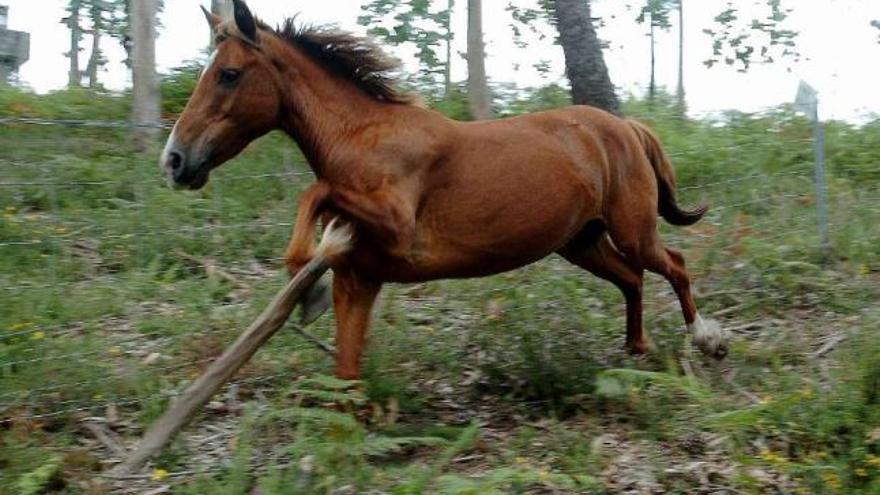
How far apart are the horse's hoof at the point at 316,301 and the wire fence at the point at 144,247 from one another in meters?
0.59

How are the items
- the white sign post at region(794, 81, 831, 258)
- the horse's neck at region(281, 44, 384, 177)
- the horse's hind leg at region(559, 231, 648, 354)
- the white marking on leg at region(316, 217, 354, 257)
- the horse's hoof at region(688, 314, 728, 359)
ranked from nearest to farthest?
the white marking on leg at region(316, 217, 354, 257) < the horse's neck at region(281, 44, 384, 177) < the horse's hoof at region(688, 314, 728, 359) < the horse's hind leg at region(559, 231, 648, 354) < the white sign post at region(794, 81, 831, 258)

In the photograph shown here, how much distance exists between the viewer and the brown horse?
18.4 feet

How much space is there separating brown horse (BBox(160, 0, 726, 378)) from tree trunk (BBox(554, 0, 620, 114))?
4.66 metres

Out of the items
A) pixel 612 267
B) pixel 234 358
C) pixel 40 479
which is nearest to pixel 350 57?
pixel 234 358

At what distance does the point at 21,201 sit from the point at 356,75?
14.3ft

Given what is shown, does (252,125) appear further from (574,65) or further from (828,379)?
(574,65)

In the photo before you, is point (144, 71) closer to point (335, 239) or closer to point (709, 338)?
point (335, 239)

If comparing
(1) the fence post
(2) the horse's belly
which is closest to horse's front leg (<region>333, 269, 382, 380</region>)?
(2) the horse's belly

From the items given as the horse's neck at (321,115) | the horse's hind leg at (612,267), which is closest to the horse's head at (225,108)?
the horse's neck at (321,115)

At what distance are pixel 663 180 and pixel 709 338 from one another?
125 centimetres

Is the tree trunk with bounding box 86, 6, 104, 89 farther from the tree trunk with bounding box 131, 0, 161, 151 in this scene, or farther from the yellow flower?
the yellow flower

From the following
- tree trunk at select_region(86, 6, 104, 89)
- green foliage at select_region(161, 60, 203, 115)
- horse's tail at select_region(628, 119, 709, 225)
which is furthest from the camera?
tree trunk at select_region(86, 6, 104, 89)

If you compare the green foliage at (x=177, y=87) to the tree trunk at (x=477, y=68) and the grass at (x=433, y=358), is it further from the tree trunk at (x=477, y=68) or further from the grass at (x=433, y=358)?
the tree trunk at (x=477, y=68)

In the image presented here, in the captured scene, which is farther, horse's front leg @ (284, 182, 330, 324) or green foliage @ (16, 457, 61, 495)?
horse's front leg @ (284, 182, 330, 324)
